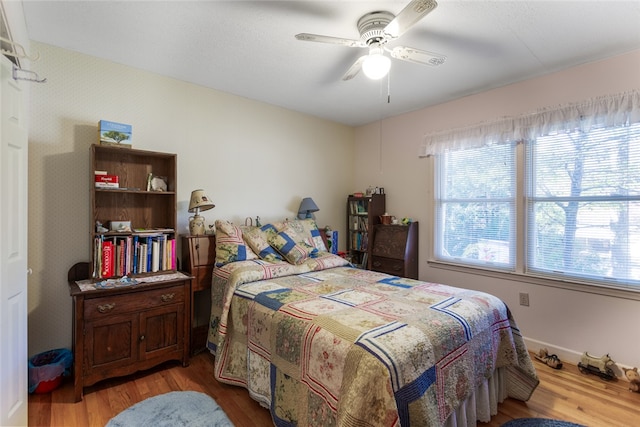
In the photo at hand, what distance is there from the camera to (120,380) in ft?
7.52

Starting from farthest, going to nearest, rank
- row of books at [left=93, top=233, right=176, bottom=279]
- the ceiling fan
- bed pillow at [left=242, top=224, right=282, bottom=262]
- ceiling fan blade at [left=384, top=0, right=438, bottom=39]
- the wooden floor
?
bed pillow at [left=242, top=224, right=282, bottom=262] → row of books at [left=93, top=233, right=176, bottom=279] → the wooden floor → the ceiling fan → ceiling fan blade at [left=384, top=0, right=438, bottom=39]

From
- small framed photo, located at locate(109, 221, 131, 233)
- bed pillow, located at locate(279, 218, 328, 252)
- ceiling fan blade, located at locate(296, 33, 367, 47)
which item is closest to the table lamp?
small framed photo, located at locate(109, 221, 131, 233)

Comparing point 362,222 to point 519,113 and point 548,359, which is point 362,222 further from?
point 548,359

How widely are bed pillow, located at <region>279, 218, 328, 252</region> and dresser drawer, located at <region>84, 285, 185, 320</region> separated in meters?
1.23

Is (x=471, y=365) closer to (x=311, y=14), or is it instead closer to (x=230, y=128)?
(x=311, y=14)

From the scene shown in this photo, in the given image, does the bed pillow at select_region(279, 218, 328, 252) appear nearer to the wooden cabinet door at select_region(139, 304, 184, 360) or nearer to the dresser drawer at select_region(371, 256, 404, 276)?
the dresser drawer at select_region(371, 256, 404, 276)

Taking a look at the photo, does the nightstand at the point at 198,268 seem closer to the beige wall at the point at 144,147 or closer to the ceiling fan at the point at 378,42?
the beige wall at the point at 144,147

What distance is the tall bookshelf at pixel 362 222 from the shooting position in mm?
3981

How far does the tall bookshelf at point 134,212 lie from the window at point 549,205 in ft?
9.53

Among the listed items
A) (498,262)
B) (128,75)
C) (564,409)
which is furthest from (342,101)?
(564,409)

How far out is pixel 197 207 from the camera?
9.12ft

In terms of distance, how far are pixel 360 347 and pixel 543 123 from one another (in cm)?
273

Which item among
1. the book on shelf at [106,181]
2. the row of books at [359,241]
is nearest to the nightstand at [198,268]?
the book on shelf at [106,181]

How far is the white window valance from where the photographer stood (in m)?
2.38
